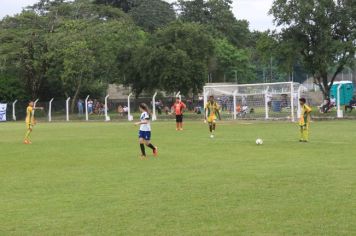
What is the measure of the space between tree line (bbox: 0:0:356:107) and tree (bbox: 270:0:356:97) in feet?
0.22

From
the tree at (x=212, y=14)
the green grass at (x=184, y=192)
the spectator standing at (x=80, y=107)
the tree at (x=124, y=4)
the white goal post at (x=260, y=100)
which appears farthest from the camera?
the tree at (x=124, y=4)

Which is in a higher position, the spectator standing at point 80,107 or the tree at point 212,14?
the tree at point 212,14

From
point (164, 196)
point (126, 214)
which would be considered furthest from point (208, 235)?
point (164, 196)

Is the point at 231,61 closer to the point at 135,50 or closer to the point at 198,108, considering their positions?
the point at 135,50

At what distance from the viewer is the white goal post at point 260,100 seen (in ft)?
127

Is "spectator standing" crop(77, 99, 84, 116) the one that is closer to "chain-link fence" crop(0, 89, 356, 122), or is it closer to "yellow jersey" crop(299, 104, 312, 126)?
"chain-link fence" crop(0, 89, 356, 122)

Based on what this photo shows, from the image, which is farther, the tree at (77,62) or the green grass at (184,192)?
the tree at (77,62)

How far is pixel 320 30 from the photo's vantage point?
39062 millimetres

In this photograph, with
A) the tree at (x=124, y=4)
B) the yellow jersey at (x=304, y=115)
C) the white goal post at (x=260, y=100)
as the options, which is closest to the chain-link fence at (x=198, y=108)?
the white goal post at (x=260, y=100)

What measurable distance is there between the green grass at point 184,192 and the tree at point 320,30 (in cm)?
2135

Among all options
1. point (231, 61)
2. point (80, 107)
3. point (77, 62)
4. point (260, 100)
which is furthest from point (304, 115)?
point (231, 61)

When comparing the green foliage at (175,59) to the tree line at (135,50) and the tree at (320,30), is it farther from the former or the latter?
the tree at (320,30)

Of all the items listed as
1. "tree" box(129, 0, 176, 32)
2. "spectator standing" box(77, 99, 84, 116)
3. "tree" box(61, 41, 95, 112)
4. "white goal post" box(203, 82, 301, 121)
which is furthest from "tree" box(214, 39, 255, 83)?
"white goal post" box(203, 82, 301, 121)

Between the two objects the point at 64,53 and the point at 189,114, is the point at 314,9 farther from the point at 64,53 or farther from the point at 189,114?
the point at 64,53
